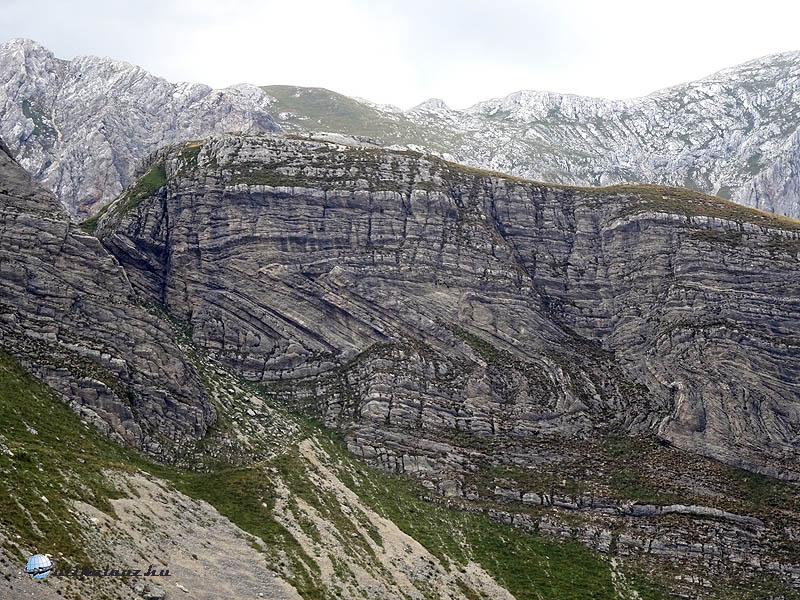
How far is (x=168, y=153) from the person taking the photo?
135250mm

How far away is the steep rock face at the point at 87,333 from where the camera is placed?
8644 cm

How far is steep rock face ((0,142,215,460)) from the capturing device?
86.4 m

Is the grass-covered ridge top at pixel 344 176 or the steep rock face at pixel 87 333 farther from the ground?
the grass-covered ridge top at pixel 344 176

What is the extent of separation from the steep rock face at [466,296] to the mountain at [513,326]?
0.32m

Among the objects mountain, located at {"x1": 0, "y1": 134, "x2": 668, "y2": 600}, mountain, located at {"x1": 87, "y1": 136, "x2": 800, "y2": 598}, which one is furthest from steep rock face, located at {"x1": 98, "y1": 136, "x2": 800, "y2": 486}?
mountain, located at {"x1": 0, "y1": 134, "x2": 668, "y2": 600}

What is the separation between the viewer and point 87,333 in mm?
93562

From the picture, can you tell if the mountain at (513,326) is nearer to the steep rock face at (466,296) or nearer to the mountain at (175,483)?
the steep rock face at (466,296)

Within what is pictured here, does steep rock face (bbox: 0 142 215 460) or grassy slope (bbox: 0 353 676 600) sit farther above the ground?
steep rock face (bbox: 0 142 215 460)

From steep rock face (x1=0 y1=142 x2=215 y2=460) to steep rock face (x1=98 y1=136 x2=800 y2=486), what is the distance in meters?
13.9

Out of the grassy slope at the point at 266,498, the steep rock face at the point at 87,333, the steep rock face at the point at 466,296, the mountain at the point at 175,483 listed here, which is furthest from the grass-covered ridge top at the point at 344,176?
the grassy slope at the point at 266,498

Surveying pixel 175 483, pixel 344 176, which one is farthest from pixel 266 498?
pixel 344 176

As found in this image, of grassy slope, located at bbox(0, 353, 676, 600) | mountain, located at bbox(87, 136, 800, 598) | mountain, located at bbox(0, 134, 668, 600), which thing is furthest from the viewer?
mountain, located at bbox(87, 136, 800, 598)

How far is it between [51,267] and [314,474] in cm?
4047

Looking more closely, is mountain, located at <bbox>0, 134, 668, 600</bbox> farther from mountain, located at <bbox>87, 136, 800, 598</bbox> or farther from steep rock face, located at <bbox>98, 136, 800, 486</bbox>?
steep rock face, located at <bbox>98, 136, 800, 486</bbox>
